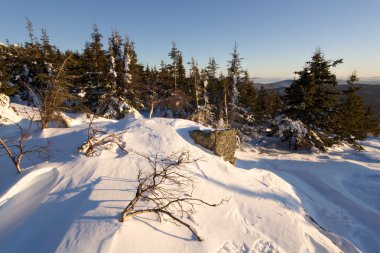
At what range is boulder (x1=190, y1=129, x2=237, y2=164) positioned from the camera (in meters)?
10.5

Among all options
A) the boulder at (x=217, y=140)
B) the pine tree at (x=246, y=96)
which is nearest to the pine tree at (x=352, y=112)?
the pine tree at (x=246, y=96)

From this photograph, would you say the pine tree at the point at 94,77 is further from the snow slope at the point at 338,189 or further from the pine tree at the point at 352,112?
the pine tree at the point at 352,112

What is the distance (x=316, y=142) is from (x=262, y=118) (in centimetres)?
1196

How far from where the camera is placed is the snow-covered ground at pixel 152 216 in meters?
4.72

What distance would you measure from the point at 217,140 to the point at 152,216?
5.98 m

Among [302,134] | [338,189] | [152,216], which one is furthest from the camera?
[302,134]

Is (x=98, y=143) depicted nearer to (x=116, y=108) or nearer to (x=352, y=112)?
(x=116, y=108)

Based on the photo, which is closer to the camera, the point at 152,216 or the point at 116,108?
the point at 152,216

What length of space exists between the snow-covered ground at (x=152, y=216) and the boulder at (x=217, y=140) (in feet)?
1.62

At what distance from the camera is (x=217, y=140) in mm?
10734

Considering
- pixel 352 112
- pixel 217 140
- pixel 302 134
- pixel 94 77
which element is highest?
pixel 94 77

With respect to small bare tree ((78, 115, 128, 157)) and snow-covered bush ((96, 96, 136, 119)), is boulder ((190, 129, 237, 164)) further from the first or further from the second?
snow-covered bush ((96, 96, 136, 119))

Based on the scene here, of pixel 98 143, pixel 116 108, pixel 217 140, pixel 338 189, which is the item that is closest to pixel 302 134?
pixel 338 189

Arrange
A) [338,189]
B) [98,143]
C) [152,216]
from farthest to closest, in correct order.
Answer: [338,189] → [98,143] → [152,216]
